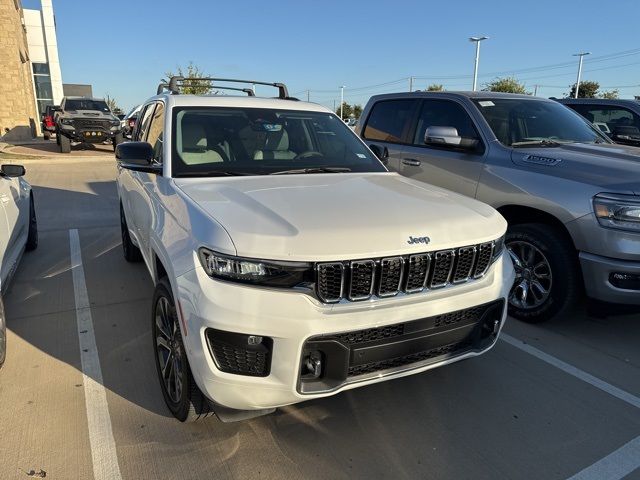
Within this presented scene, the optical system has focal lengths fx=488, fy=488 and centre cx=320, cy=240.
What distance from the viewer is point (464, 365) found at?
3402 millimetres

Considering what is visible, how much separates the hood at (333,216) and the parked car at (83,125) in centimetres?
1698

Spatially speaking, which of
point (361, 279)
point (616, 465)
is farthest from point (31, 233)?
point (616, 465)

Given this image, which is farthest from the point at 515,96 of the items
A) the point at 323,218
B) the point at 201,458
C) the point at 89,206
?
the point at 89,206

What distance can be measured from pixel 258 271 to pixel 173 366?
35.2 inches

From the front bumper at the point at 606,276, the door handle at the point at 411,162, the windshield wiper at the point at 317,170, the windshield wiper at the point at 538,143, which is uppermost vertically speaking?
the windshield wiper at the point at 538,143

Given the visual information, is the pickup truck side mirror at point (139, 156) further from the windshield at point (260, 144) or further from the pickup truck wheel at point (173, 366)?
the pickup truck wheel at point (173, 366)

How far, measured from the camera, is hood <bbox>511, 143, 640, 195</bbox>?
3570 millimetres

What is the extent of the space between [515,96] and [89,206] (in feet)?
23.9

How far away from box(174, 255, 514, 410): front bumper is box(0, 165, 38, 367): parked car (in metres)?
1.81

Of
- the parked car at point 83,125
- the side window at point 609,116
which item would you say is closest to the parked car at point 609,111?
the side window at point 609,116

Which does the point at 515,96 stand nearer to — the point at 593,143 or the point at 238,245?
the point at 593,143

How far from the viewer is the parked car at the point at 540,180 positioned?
11.6ft

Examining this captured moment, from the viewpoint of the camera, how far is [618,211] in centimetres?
346

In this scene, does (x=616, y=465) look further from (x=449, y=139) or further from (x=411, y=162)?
(x=411, y=162)
